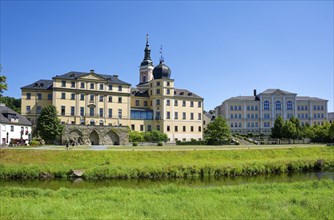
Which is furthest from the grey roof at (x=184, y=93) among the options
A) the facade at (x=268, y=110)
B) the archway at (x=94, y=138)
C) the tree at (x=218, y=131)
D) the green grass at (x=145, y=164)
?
the green grass at (x=145, y=164)

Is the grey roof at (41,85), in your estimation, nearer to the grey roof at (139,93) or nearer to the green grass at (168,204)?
the grey roof at (139,93)

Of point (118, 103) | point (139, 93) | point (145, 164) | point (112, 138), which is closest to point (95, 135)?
point (112, 138)

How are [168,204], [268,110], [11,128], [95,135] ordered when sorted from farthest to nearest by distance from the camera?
[268,110] < [95,135] < [11,128] < [168,204]

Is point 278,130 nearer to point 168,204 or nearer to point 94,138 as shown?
point 94,138

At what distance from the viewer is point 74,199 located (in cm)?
1466

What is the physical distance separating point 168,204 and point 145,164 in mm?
14910

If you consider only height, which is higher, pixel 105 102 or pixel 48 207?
pixel 105 102

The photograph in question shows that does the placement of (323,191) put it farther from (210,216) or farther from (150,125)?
(150,125)

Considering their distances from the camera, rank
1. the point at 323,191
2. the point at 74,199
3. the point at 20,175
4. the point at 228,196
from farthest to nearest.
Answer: the point at 20,175 < the point at 323,191 < the point at 228,196 < the point at 74,199

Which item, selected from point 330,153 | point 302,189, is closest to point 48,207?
point 302,189

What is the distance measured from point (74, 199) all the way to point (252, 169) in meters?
18.7

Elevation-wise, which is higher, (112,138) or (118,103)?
(118,103)

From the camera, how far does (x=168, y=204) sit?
526 inches

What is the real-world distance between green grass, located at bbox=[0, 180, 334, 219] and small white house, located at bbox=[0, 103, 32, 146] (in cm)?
2931
